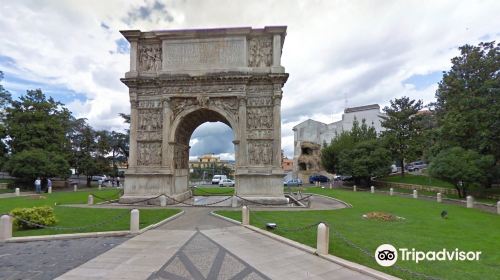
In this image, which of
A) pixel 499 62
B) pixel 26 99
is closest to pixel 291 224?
pixel 499 62

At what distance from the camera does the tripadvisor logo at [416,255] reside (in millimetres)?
7988

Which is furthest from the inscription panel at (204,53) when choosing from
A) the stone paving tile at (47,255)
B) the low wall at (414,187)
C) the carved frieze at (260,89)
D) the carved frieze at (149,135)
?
the low wall at (414,187)

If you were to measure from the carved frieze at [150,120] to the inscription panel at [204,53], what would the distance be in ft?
11.5

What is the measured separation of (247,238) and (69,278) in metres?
5.75

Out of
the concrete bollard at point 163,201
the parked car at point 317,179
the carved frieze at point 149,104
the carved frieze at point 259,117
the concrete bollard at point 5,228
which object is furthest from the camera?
the parked car at point 317,179

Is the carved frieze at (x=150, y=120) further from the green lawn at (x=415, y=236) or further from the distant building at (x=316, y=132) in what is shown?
the distant building at (x=316, y=132)

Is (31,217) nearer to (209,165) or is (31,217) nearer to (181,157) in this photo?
(181,157)

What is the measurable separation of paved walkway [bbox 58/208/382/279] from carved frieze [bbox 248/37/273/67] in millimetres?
14352

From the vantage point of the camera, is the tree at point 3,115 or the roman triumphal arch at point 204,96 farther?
the tree at point 3,115

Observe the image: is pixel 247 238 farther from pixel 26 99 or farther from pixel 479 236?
pixel 26 99

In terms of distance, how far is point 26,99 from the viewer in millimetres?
39875

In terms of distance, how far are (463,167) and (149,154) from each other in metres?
25.1

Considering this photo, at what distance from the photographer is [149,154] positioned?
2305 cm

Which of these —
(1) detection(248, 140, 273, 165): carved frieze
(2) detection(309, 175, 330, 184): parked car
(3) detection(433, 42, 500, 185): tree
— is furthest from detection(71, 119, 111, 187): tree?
(3) detection(433, 42, 500, 185): tree
